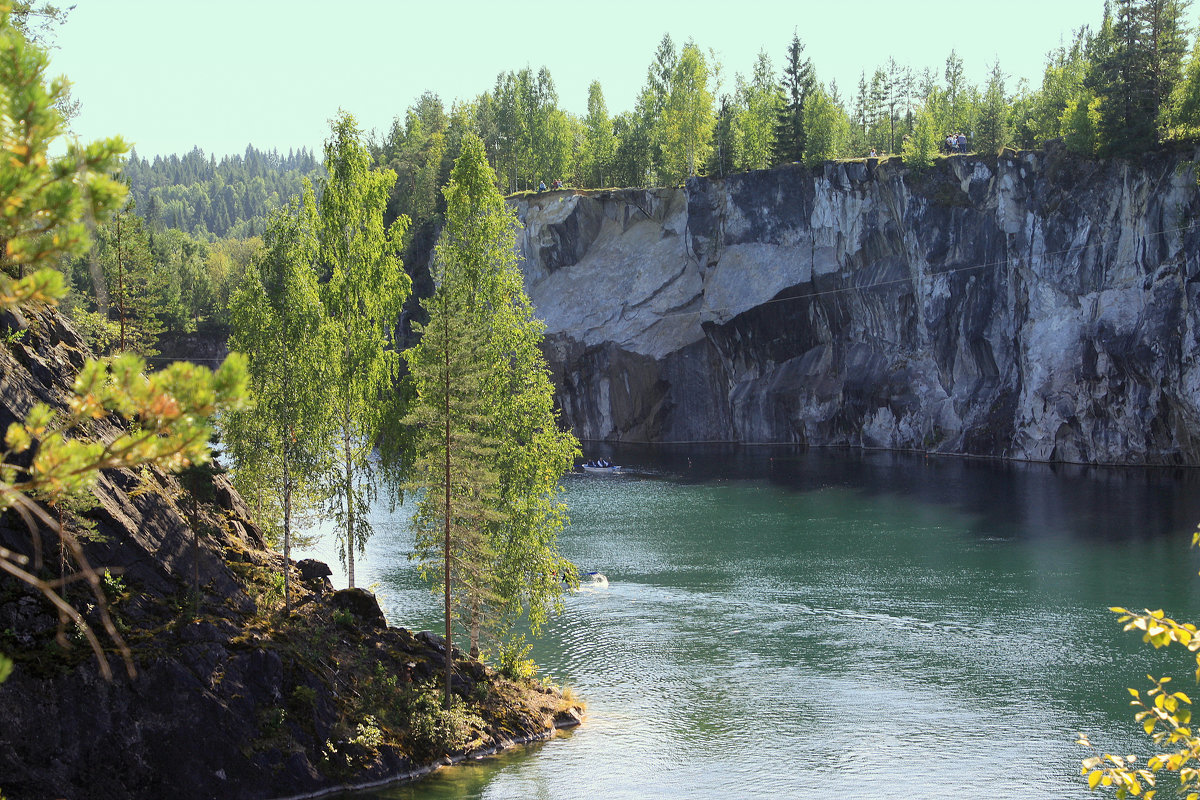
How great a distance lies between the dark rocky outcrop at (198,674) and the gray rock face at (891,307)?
5120 cm

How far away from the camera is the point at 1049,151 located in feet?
218

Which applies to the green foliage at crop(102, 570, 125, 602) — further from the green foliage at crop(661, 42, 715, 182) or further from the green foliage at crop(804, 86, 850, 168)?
the green foliage at crop(661, 42, 715, 182)

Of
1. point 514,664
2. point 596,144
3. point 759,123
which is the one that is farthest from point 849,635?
point 596,144

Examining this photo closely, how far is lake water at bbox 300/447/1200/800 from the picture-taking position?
23016 millimetres

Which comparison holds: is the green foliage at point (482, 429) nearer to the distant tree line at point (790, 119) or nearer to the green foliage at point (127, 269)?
the green foliage at point (127, 269)

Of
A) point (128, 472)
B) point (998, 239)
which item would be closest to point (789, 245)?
point (998, 239)

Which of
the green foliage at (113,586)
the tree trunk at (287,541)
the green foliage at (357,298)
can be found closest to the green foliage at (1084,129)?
the green foliage at (357,298)

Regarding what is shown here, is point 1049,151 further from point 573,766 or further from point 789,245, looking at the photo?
point 573,766

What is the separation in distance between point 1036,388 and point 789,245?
23454mm

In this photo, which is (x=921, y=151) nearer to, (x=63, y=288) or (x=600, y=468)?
(x=600, y=468)

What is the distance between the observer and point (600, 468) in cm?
7188

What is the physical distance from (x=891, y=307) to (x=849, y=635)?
158 ft

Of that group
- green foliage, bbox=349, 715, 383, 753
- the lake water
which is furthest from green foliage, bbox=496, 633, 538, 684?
green foliage, bbox=349, 715, 383, 753

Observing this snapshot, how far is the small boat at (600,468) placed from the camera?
70887mm
